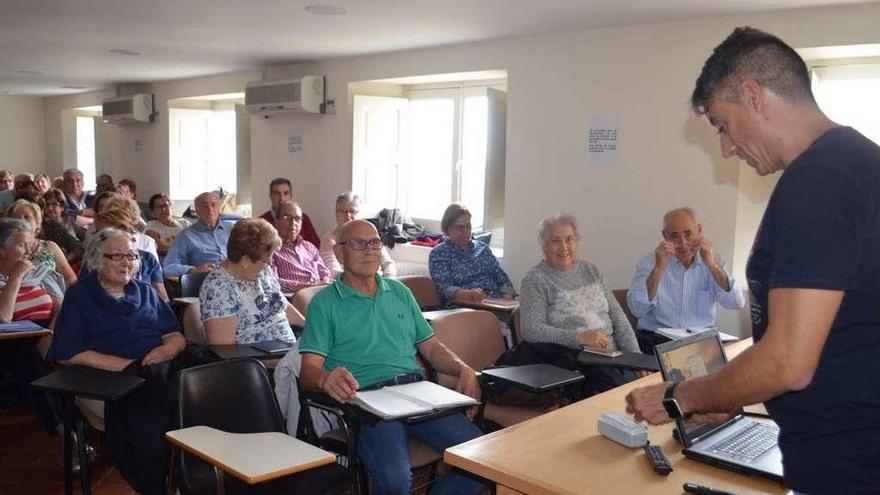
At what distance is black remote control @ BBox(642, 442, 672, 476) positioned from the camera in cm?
171

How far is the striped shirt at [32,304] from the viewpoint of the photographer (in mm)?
3646

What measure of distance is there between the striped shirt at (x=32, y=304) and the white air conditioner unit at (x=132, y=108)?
6.17 m

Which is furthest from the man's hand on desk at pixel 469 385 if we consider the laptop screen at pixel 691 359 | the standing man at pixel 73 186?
the standing man at pixel 73 186

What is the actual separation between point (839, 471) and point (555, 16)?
147 inches

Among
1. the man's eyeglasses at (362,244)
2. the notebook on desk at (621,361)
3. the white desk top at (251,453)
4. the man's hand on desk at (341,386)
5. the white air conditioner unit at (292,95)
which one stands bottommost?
the white desk top at (251,453)

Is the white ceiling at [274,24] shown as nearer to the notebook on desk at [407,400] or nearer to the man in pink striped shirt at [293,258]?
the man in pink striped shirt at [293,258]

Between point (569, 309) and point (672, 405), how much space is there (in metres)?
1.97

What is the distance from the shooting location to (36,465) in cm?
343

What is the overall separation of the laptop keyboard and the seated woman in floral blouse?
2172 millimetres

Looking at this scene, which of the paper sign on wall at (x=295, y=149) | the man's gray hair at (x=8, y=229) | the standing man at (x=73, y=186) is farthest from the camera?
the standing man at (x=73, y=186)

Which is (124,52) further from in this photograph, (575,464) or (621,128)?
(575,464)

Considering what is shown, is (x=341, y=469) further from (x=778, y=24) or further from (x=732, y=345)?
(x=778, y=24)

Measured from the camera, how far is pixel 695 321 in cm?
388

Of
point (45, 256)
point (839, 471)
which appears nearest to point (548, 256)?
point (839, 471)
